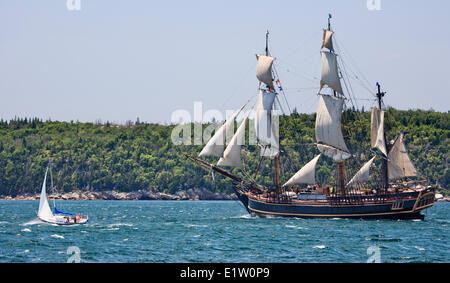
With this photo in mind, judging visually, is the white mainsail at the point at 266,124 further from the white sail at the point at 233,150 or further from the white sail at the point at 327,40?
the white sail at the point at 327,40

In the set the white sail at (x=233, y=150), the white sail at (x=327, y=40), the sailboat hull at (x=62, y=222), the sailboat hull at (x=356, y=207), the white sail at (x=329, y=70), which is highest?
the white sail at (x=327, y=40)

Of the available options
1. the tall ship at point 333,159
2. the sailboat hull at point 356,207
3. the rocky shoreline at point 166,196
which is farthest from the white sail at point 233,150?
the rocky shoreline at point 166,196

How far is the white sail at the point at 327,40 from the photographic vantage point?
8350 cm

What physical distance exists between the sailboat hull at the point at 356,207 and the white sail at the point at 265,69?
13.4 m

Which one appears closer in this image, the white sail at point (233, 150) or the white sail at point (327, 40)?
the white sail at point (233, 150)

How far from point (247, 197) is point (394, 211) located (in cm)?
1880

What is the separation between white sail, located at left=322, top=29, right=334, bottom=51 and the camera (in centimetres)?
8350

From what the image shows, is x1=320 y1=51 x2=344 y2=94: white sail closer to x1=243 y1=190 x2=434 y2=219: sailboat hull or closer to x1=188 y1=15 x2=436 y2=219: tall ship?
x1=188 y1=15 x2=436 y2=219: tall ship

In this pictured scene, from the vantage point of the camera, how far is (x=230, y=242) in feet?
183

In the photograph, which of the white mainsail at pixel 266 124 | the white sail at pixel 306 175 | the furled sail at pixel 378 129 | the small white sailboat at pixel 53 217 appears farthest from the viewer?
the white mainsail at pixel 266 124

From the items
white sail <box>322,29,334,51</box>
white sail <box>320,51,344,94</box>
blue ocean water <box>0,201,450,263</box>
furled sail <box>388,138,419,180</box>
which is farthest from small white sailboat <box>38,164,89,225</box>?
white sail <box>322,29,334,51</box>

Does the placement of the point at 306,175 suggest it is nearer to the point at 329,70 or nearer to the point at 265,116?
the point at 265,116

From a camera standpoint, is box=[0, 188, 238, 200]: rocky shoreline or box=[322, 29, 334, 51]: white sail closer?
box=[322, 29, 334, 51]: white sail
